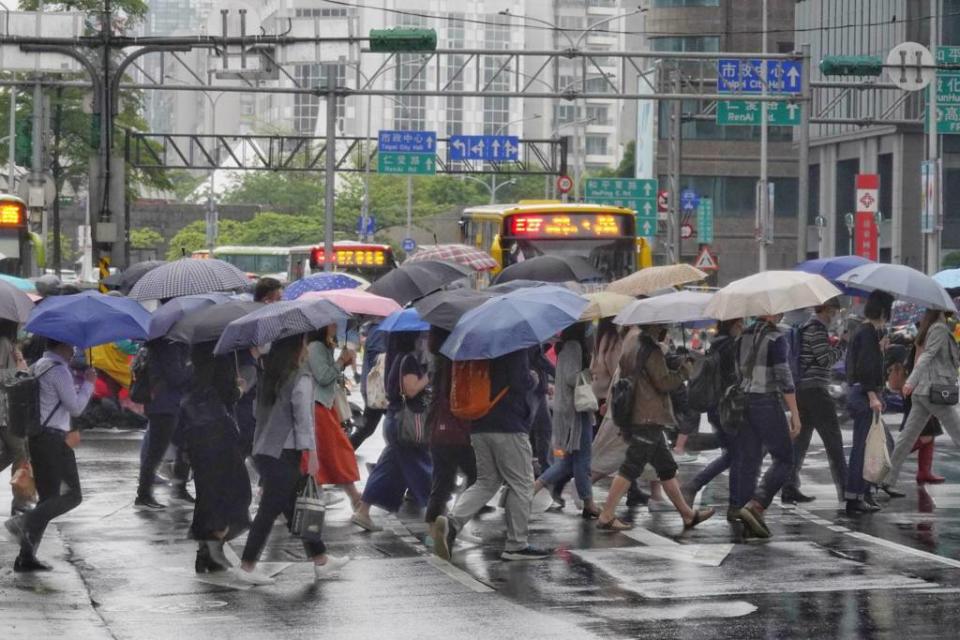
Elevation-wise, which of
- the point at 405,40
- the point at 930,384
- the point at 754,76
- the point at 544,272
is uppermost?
the point at 754,76

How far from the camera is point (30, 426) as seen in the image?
452 inches

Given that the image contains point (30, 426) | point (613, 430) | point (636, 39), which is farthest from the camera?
point (636, 39)

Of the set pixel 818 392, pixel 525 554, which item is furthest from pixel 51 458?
pixel 818 392

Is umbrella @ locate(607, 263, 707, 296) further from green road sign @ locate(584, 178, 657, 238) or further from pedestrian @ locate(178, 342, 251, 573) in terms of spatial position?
green road sign @ locate(584, 178, 657, 238)

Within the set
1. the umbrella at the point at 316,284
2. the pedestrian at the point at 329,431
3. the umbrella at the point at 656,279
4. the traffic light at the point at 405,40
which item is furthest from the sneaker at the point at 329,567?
the traffic light at the point at 405,40

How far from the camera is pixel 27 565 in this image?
11.9 m

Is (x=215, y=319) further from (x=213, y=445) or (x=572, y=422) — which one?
(x=572, y=422)

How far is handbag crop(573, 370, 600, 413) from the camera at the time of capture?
14.1 meters

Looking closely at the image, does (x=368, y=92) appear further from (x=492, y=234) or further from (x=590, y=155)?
(x=590, y=155)

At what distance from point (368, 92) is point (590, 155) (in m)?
143

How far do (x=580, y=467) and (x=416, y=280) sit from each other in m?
2.81

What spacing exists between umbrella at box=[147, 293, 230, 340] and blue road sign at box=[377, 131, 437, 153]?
43.4 meters

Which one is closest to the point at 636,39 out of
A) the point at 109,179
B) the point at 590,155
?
the point at 590,155

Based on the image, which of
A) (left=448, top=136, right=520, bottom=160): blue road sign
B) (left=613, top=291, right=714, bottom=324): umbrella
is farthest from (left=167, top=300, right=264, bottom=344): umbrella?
(left=448, top=136, right=520, bottom=160): blue road sign
